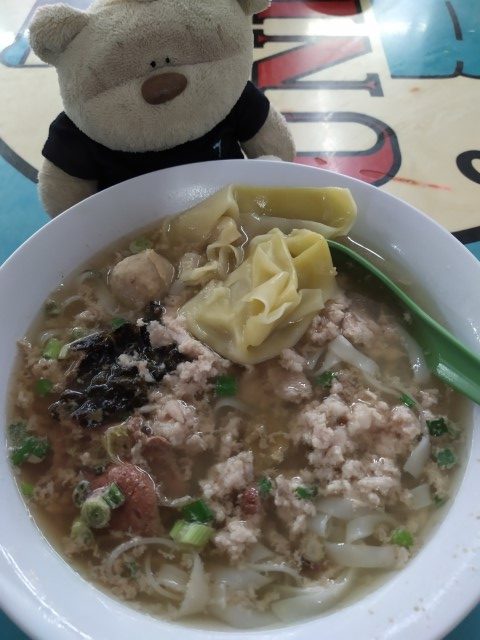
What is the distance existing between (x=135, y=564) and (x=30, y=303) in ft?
2.60

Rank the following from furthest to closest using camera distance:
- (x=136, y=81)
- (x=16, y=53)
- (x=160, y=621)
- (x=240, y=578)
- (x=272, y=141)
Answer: (x=16, y=53) < (x=272, y=141) < (x=136, y=81) < (x=240, y=578) < (x=160, y=621)

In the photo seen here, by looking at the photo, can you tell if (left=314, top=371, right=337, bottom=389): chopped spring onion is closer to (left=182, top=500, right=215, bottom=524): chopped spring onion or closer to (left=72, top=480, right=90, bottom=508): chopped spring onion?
(left=182, top=500, right=215, bottom=524): chopped spring onion

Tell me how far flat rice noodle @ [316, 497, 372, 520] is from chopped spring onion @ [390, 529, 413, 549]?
8cm

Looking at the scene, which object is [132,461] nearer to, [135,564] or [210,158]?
[135,564]

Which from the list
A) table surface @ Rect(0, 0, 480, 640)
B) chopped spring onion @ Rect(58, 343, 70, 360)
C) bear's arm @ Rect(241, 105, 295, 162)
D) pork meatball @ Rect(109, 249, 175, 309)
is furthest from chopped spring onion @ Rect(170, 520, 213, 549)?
bear's arm @ Rect(241, 105, 295, 162)

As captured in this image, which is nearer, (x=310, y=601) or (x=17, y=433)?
(x=310, y=601)

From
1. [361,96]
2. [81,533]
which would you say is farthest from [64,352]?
[361,96]

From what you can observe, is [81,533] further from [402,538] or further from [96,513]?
[402,538]

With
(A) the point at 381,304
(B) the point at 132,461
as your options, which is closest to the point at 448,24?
(A) the point at 381,304

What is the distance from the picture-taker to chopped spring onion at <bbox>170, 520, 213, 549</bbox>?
138cm

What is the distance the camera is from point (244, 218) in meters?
1.92

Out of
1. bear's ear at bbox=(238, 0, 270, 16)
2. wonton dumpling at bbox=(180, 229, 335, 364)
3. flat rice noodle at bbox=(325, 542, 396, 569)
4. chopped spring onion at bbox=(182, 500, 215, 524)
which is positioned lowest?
flat rice noodle at bbox=(325, 542, 396, 569)

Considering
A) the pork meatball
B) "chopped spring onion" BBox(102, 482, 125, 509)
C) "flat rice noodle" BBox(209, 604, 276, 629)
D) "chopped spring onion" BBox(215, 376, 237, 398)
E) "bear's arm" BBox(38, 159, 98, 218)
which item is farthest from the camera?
"bear's arm" BBox(38, 159, 98, 218)

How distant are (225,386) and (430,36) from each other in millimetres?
2487
